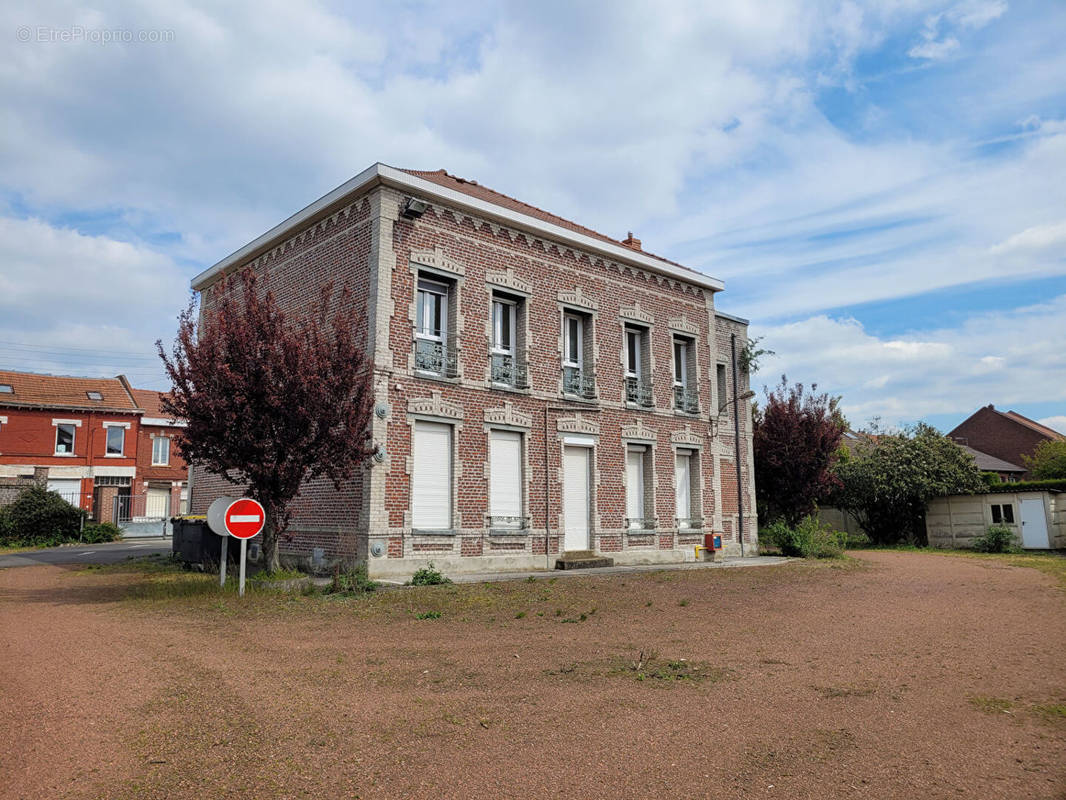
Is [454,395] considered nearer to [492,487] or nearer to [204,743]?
[492,487]

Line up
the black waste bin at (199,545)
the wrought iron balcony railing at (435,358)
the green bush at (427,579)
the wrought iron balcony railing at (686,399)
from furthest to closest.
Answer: the wrought iron balcony railing at (686,399)
the wrought iron balcony railing at (435,358)
the black waste bin at (199,545)
the green bush at (427,579)

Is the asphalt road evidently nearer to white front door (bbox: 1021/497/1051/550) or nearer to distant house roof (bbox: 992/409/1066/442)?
white front door (bbox: 1021/497/1051/550)

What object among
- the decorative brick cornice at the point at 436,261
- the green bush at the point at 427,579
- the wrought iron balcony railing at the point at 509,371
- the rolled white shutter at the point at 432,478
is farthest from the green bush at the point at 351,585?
the decorative brick cornice at the point at 436,261

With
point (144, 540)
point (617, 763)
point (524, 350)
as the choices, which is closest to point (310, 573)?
point (524, 350)

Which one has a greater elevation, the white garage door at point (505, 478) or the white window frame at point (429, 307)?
the white window frame at point (429, 307)

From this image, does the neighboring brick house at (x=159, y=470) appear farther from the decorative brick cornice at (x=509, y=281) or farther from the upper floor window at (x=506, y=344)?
the decorative brick cornice at (x=509, y=281)

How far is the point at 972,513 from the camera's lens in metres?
26.0

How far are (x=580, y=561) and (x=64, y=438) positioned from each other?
2963 centimetres

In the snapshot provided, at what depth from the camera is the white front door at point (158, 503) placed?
1447 inches

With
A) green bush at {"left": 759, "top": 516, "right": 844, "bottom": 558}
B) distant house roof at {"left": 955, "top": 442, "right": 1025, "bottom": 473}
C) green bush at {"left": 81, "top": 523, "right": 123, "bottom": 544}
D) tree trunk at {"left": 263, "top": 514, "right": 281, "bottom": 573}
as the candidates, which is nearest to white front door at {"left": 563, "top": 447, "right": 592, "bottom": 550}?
tree trunk at {"left": 263, "top": 514, "right": 281, "bottom": 573}

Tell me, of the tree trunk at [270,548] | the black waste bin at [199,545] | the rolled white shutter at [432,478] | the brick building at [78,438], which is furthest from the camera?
the brick building at [78,438]

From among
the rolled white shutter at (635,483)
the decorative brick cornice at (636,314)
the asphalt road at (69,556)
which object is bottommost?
the asphalt road at (69,556)

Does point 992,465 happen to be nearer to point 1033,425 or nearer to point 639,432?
point 1033,425

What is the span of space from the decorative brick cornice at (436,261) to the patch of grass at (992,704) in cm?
1157
